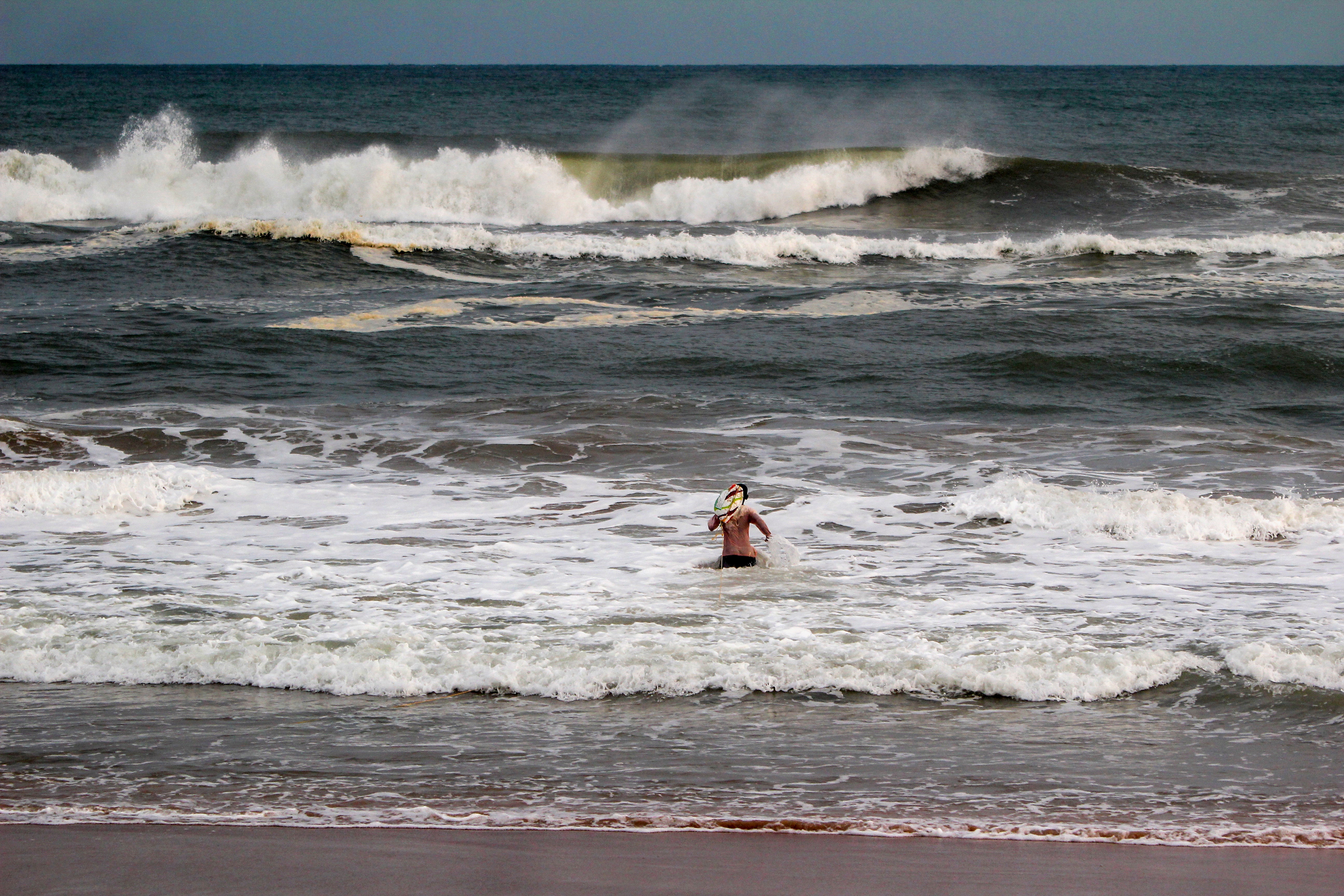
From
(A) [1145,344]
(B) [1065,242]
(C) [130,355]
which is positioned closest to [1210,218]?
(B) [1065,242]

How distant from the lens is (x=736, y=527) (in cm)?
800

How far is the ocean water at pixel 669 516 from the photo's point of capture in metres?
5.00

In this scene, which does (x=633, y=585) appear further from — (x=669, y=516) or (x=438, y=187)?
(x=438, y=187)

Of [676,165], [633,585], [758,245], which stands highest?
[676,165]

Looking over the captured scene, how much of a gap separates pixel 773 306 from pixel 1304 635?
12.8 meters

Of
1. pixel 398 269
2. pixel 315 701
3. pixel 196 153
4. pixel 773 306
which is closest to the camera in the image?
pixel 315 701

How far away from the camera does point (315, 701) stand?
19.2ft

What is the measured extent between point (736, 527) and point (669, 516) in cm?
140

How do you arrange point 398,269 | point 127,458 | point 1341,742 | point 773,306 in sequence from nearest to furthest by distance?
point 1341,742 < point 127,458 < point 773,306 < point 398,269

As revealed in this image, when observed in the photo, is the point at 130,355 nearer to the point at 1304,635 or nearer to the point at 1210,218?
the point at 1304,635

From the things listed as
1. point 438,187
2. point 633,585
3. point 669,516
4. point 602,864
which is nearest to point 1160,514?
point 669,516

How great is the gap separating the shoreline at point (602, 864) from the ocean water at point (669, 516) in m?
0.15

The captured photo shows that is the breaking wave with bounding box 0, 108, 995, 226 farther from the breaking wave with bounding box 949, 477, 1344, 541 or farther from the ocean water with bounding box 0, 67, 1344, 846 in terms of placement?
the breaking wave with bounding box 949, 477, 1344, 541

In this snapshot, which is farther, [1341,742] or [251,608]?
[251,608]
